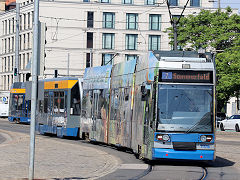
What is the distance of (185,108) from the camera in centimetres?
1683

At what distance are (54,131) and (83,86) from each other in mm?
4479

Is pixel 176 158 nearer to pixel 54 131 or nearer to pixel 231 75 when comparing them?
pixel 54 131

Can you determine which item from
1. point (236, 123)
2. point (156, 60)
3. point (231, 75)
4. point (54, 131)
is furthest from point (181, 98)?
point (231, 75)

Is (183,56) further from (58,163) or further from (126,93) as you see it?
(58,163)

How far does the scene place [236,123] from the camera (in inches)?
1860

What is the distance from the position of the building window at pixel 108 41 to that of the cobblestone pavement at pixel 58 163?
58.3 meters

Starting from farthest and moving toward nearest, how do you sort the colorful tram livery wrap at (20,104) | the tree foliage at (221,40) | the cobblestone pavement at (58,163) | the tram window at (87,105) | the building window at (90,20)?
the building window at (90,20) → the tree foliage at (221,40) → the colorful tram livery wrap at (20,104) → the tram window at (87,105) → the cobblestone pavement at (58,163)

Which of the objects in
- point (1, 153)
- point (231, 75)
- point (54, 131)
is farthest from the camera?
point (231, 75)

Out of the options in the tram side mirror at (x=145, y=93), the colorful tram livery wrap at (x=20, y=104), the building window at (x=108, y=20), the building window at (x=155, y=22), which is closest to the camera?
the tram side mirror at (x=145, y=93)

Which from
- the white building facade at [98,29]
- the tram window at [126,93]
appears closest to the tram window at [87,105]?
the tram window at [126,93]

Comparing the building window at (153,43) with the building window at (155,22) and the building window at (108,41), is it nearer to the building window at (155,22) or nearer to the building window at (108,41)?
the building window at (155,22)

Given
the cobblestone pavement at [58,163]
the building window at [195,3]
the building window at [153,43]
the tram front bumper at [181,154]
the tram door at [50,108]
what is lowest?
the cobblestone pavement at [58,163]

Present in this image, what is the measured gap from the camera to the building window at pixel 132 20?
8112 cm

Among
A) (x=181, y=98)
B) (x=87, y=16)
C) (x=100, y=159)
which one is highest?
(x=87, y=16)
